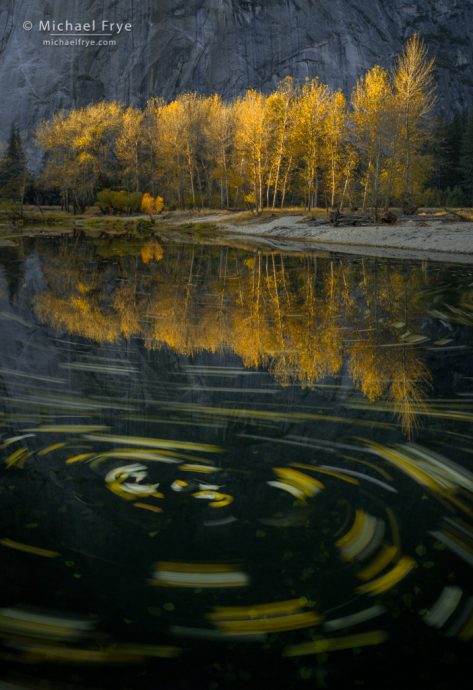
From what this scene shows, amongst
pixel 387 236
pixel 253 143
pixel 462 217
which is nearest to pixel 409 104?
pixel 462 217

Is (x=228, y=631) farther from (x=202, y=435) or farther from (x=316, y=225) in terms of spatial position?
(x=316, y=225)

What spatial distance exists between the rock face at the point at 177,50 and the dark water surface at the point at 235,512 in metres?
95.6

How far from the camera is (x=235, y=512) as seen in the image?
3.65m

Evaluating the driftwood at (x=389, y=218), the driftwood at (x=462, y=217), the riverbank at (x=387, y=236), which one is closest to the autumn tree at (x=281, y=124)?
the riverbank at (x=387, y=236)

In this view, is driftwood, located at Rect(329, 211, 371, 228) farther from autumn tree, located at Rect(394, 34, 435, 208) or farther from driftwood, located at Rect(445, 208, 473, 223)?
driftwood, located at Rect(445, 208, 473, 223)

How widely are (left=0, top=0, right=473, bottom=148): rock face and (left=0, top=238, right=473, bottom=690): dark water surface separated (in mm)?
95601

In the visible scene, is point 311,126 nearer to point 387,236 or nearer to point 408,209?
point 408,209

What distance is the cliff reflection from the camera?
6.97 metres

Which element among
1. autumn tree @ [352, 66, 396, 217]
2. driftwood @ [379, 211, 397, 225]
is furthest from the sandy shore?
autumn tree @ [352, 66, 396, 217]

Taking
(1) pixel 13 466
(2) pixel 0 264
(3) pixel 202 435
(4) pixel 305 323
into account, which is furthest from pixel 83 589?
(2) pixel 0 264

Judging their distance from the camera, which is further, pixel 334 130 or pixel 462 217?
pixel 334 130

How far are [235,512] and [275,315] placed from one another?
6.93 meters

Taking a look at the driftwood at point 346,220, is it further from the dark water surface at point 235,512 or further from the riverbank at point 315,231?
the dark water surface at point 235,512

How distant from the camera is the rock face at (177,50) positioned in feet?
307
